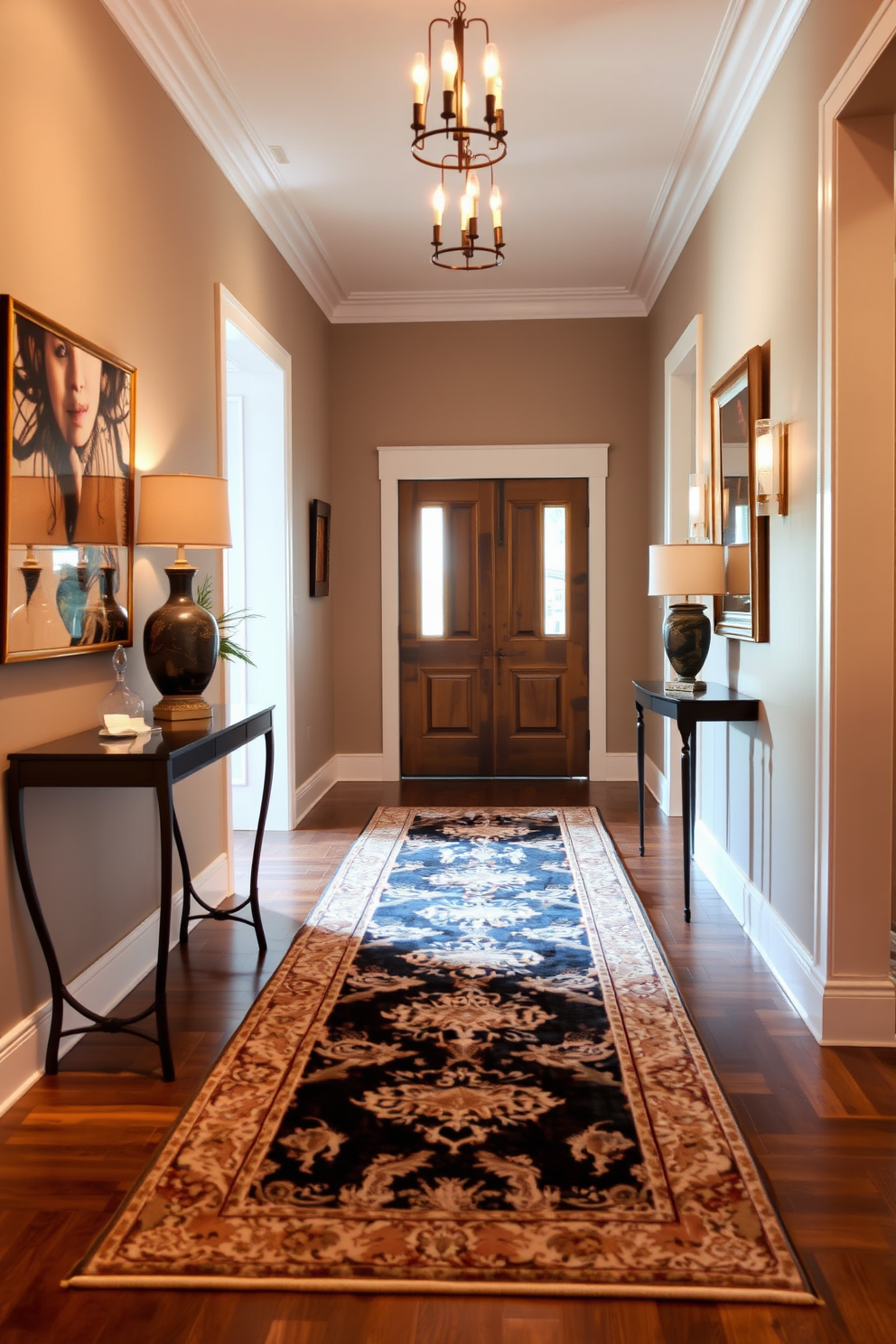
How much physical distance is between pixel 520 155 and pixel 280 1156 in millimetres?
4446

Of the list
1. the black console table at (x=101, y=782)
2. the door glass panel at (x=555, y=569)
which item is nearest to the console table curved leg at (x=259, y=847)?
the black console table at (x=101, y=782)

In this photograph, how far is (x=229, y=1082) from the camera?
2791mm

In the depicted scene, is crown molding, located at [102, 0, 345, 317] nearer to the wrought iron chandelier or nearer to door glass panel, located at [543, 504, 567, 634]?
the wrought iron chandelier

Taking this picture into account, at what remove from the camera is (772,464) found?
3541 millimetres

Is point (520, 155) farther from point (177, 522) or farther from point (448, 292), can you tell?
point (177, 522)

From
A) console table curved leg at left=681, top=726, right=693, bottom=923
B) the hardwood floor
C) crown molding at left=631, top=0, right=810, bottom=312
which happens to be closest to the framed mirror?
console table curved leg at left=681, top=726, right=693, bottom=923

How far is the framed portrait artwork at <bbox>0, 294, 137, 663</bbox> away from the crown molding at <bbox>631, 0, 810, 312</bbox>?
97.3 inches

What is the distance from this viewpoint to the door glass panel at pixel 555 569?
24.5 feet

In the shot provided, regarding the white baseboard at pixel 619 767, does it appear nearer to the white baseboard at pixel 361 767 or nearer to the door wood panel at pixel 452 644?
the door wood panel at pixel 452 644

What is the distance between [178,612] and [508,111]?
275 centimetres

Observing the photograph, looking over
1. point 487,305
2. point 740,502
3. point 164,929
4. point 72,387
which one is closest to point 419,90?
point 72,387

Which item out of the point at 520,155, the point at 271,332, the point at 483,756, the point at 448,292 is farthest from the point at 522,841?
the point at 448,292

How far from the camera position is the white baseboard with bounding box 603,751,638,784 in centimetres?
747

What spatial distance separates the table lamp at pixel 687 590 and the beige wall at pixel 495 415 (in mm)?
2726
